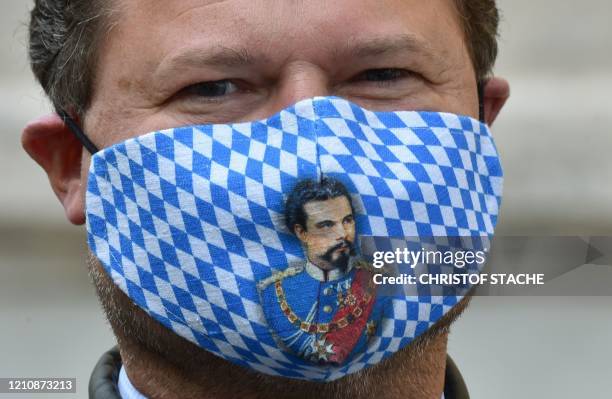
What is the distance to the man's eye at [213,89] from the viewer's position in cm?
261

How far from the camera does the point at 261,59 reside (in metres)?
2.53

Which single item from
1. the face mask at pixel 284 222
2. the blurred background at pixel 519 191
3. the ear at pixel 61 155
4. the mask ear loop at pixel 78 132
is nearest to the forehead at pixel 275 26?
the face mask at pixel 284 222

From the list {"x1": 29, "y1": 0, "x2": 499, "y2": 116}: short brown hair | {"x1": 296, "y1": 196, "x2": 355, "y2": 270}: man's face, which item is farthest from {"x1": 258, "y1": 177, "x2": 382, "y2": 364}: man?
{"x1": 29, "y1": 0, "x2": 499, "y2": 116}: short brown hair

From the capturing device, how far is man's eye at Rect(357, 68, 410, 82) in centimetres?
262

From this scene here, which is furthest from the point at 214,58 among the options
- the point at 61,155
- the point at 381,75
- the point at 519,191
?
the point at 519,191

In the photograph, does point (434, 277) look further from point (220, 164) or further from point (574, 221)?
point (574, 221)

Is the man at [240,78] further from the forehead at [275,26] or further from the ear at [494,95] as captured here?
the ear at [494,95]

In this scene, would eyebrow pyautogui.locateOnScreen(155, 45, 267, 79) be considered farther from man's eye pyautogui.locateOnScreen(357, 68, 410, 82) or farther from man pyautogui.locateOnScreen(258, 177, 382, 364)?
man pyautogui.locateOnScreen(258, 177, 382, 364)

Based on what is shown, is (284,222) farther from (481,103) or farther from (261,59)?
(481,103)

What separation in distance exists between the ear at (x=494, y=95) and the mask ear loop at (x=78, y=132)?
1035mm

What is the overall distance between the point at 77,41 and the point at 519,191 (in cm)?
458

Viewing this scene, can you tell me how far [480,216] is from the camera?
2.61 metres

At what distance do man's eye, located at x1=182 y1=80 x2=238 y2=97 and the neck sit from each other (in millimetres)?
556

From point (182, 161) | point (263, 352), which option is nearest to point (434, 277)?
point (263, 352)
